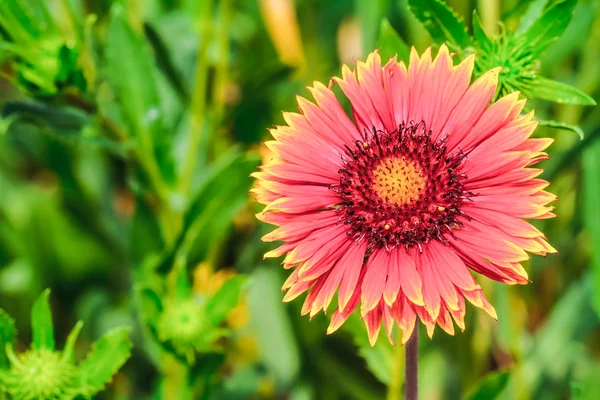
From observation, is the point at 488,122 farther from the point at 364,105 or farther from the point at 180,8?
the point at 180,8

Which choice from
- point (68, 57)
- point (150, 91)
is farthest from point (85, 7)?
point (68, 57)

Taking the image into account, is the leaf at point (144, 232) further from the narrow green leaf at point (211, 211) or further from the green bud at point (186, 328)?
the green bud at point (186, 328)

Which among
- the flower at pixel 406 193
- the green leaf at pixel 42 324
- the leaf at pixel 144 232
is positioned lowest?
the flower at pixel 406 193

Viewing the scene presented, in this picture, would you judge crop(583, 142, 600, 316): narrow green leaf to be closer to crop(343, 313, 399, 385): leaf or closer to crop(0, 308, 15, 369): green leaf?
crop(343, 313, 399, 385): leaf

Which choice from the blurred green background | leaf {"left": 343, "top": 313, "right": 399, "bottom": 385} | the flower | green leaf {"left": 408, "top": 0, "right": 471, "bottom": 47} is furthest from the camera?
the blurred green background

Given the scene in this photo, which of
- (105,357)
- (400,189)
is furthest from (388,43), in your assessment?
(105,357)

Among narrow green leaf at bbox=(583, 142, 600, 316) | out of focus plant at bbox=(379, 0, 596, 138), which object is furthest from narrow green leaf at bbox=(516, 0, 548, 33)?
narrow green leaf at bbox=(583, 142, 600, 316)

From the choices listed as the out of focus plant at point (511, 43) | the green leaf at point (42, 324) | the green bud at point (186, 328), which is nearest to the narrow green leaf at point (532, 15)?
the out of focus plant at point (511, 43)
